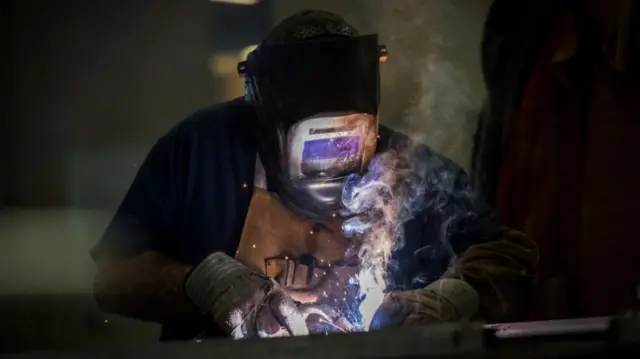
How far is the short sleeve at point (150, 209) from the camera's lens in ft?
3.69

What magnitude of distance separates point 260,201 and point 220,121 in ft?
0.44

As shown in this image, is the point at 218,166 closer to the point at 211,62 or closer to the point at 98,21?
the point at 211,62

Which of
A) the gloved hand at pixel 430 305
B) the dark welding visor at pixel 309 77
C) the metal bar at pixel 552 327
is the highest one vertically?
the dark welding visor at pixel 309 77

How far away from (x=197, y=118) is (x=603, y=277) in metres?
0.72

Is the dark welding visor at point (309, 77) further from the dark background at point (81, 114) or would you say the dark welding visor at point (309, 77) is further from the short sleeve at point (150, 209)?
the short sleeve at point (150, 209)

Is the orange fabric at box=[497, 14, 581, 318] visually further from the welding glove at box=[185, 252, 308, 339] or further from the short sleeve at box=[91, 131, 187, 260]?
the short sleeve at box=[91, 131, 187, 260]

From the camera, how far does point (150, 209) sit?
3.73ft

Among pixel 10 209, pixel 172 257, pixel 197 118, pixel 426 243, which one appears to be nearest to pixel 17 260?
pixel 10 209

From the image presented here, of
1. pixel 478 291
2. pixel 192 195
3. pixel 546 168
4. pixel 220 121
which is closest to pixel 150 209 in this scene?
pixel 192 195

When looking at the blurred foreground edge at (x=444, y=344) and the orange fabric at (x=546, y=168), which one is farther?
the orange fabric at (x=546, y=168)

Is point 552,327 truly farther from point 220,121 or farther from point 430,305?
point 220,121

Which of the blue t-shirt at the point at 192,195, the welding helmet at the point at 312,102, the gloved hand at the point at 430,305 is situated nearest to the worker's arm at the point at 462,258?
Answer: the gloved hand at the point at 430,305

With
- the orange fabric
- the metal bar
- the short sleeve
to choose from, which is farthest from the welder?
the orange fabric

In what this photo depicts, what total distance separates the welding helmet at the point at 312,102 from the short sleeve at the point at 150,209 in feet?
0.44
